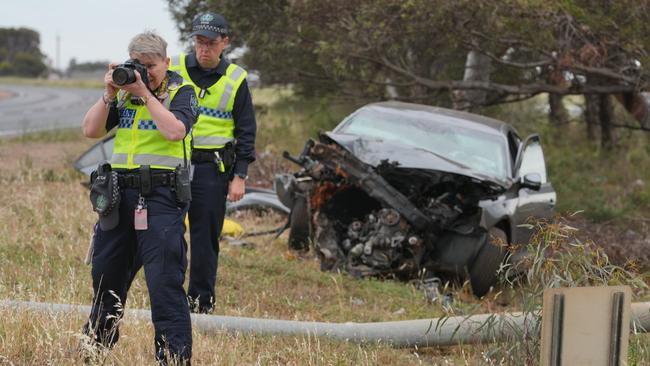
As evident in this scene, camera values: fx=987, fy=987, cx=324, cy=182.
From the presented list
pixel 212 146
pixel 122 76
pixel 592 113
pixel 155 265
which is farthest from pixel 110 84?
pixel 592 113

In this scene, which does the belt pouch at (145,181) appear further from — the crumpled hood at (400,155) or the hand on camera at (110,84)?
the crumpled hood at (400,155)

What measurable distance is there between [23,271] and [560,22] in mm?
7446

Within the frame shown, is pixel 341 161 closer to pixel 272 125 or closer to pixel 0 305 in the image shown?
pixel 0 305

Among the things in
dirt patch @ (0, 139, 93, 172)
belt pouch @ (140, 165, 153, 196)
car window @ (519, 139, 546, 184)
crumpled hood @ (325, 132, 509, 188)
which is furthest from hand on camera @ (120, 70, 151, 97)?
dirt patch @ (0, 139, 93, 172)

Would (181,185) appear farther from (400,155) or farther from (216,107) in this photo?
(400,155)

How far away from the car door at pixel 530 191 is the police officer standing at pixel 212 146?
8.98 ft

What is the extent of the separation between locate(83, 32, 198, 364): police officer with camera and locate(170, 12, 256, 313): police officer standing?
4.61 ft

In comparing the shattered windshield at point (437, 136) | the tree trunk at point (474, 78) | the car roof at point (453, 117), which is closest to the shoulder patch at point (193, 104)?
the shattered windshield at point (437, 136)

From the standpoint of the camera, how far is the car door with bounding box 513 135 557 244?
26.6 ft

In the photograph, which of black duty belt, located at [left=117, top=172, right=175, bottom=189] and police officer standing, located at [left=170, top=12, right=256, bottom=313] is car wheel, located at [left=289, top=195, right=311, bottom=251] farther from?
black duty belt, located at [left=117, top=172, right=175, bottom=189]

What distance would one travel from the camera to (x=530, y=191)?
8664 mm

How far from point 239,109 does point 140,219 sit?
1.86 metres

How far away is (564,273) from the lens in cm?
411

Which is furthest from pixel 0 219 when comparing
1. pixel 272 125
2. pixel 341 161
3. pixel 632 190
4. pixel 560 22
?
pixel 272 125
